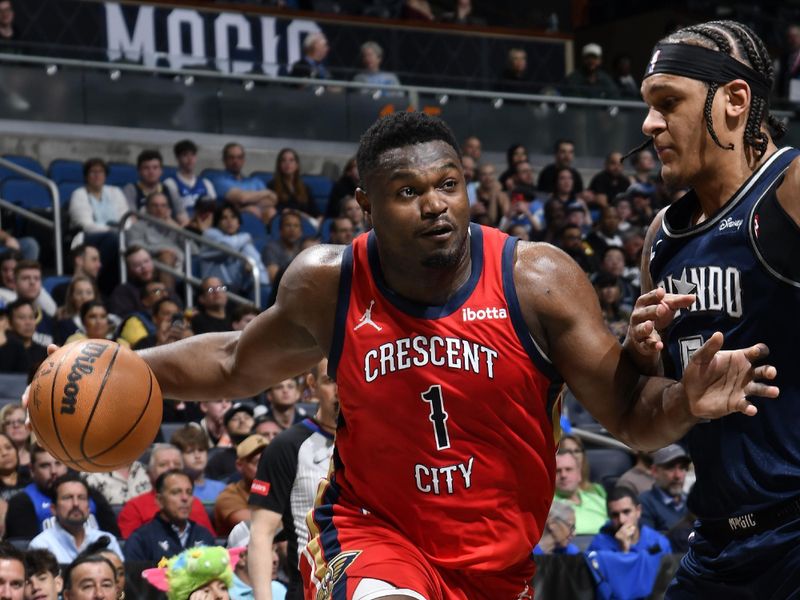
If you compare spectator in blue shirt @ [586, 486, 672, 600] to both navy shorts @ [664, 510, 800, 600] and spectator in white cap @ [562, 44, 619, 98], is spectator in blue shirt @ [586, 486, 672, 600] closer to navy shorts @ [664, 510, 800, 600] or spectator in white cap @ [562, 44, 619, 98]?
navy shorts @ [664, 510, 800, 600]

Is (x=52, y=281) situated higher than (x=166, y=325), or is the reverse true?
(x=52, y=281)

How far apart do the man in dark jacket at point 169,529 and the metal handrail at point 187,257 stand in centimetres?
382

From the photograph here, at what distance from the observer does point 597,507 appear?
9453mm

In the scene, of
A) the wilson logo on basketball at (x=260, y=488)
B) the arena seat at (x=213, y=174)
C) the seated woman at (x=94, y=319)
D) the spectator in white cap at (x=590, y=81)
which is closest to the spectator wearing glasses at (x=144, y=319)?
the seated woman at (x=94, y=319)

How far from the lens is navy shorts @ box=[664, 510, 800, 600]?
3768 mm

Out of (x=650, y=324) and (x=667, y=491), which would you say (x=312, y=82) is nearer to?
(x=667, y=491)

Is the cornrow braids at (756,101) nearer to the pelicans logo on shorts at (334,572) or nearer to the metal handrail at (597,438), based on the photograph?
the pelicans logo on shorts at (334,572)

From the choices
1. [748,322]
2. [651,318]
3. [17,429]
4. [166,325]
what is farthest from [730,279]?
[166,325]

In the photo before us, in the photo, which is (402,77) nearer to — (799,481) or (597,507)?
(597,507)

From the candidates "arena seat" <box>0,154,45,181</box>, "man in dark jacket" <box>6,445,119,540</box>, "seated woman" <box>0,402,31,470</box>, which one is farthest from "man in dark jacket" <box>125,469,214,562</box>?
"arena seat" <box>0,154,45,181</box>

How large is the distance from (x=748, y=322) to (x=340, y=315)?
121cm

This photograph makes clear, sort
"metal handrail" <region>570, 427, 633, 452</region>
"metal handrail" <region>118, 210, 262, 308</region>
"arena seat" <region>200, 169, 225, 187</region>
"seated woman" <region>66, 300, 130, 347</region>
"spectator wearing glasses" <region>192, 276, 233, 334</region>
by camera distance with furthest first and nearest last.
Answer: "arena seat" <region>200, 169, 225, 187</region> → "metal handrail" <region>118, 210, 262, 308</region> → "spectator wearing glasses" <region>192, 276, 233, 334</region> → "metal handrail" <region>570, 427, 633, 452</region> → "seated woman" <region>66, 300, 130, 347</region>

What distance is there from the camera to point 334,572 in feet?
12.8

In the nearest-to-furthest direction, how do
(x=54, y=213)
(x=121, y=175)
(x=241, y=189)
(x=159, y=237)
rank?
(x=54, y=213)
(x=159, y=237)
(x=121, y=175)
(x=241, y=189)
